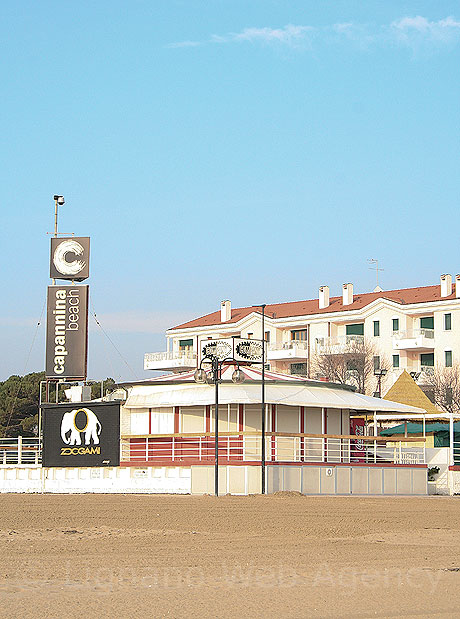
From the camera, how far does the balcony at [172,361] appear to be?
80250 mm

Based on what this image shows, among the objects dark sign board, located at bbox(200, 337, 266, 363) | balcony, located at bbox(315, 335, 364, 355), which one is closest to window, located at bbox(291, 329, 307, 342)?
balcony, located at bbox(315, 335, 364, 355)

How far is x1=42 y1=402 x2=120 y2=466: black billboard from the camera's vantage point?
3466cm

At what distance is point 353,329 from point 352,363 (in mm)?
5850

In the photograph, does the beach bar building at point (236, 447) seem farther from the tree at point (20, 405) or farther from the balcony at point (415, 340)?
the balcony at point (415, 340)

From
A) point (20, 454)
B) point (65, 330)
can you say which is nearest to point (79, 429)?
point (20, 454)

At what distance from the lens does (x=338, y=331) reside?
77.6 m

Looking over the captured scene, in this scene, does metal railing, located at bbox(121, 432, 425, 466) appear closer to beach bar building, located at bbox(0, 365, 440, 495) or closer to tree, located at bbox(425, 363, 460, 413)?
beach bar building, located at bbox(0, 365, 440, 495)

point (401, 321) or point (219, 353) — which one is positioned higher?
point (401, 321)

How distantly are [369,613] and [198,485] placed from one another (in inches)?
886

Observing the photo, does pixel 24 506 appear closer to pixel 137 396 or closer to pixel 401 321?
pixel 137 396

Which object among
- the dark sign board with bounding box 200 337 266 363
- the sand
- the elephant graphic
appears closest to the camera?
the sand

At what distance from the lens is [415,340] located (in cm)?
7112

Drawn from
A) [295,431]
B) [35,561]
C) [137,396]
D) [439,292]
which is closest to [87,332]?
[137,396]

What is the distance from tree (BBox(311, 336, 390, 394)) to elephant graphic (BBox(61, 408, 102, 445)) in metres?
36.3
